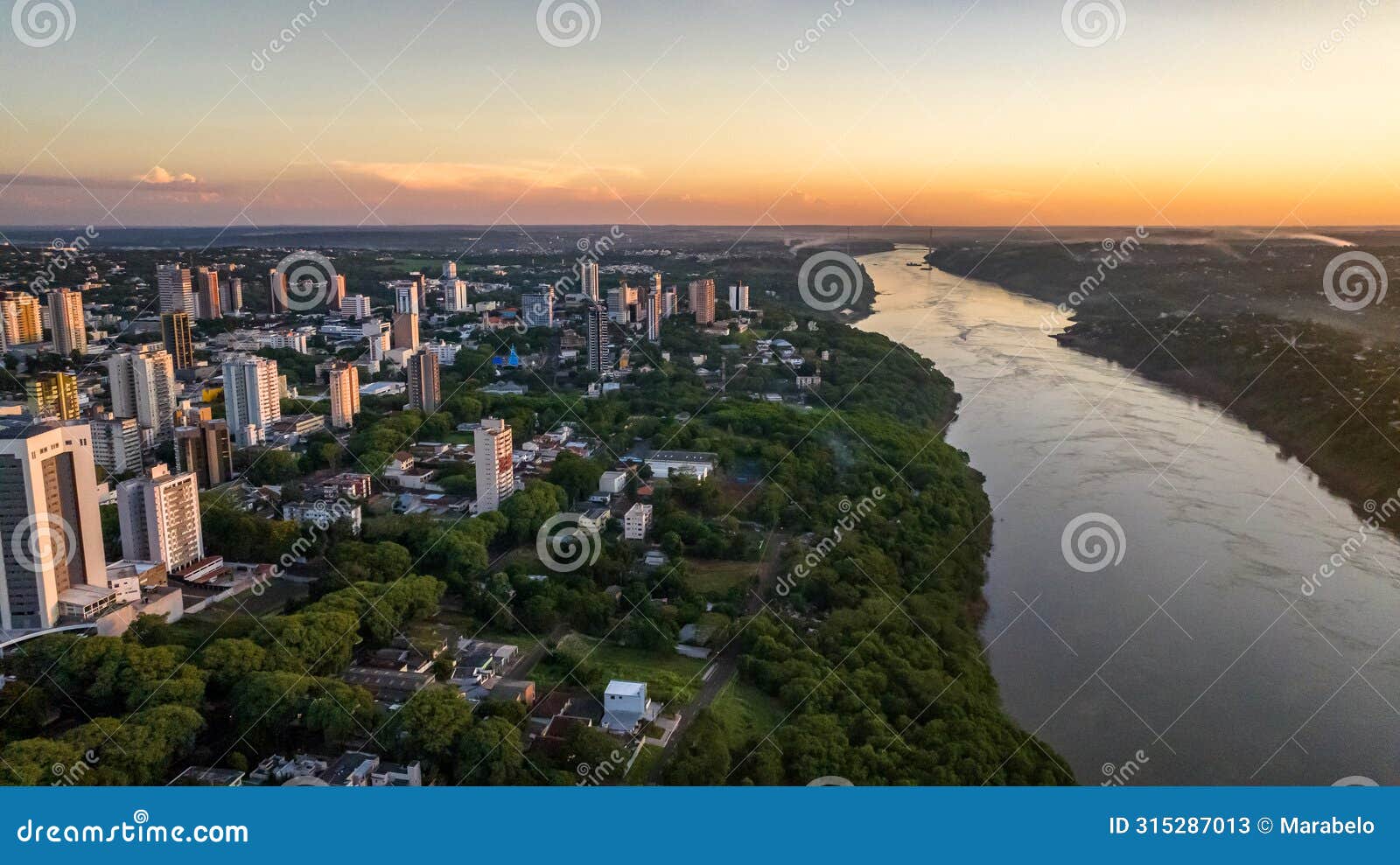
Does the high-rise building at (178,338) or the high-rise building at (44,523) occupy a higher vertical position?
the high-rise building at (178,338)

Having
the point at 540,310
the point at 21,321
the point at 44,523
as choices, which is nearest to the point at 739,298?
the point at 540,310

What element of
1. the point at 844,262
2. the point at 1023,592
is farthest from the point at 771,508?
the point at 844,262

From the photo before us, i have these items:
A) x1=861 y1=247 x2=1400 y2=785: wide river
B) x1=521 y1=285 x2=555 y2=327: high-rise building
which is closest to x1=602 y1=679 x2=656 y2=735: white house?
x1=861 y1=247 x2=1400 y2=785: wide river

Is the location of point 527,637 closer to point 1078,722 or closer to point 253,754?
point 253,754

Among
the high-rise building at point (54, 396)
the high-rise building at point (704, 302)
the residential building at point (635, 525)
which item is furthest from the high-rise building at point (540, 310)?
the residential building at point (635, 525)

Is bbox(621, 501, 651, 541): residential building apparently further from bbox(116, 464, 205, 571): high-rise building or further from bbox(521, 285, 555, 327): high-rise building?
bbox(521, 285, 555, 327): high-rise building

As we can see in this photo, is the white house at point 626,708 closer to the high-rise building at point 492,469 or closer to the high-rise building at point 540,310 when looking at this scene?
the high-rise building at point 492,469

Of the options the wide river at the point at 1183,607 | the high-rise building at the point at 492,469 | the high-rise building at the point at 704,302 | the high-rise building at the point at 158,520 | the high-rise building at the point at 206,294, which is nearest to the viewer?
the wide river at the point at 1183,607
